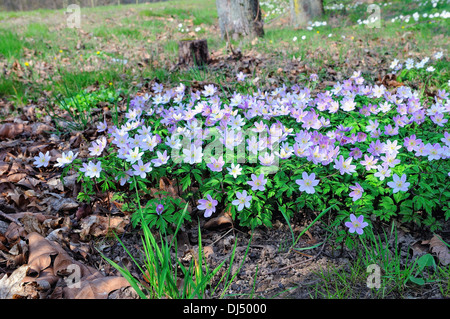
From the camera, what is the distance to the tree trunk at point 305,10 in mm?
11070

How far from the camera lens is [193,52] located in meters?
5.74

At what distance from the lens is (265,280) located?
2.05 metres

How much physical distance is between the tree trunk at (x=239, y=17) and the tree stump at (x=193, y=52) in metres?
1.96

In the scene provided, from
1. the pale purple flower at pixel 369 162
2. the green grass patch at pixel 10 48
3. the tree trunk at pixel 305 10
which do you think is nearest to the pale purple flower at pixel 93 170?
the pale purple flower at pixel 369 162

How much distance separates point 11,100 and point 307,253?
4776 mm

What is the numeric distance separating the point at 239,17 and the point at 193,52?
2270mm

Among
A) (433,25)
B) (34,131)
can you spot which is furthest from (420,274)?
(433,25)

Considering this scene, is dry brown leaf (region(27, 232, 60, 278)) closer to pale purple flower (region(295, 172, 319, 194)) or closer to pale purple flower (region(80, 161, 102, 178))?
pale purple flower (region(80, 161, 102, 178))

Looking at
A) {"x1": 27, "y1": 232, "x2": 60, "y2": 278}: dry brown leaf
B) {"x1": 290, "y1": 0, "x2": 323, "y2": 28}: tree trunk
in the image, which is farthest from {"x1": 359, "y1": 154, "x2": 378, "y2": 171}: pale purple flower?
{"x1": 290, "y1": 0, "x2": 323, "y2": 28}: tree trunk

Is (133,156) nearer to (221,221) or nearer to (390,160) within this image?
(221,221)

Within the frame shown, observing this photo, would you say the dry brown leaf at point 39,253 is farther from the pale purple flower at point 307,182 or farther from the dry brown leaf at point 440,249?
the dry brown leaf at point 440,249

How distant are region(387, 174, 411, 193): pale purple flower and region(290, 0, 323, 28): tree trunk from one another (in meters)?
9.95

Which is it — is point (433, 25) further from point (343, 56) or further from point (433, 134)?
point (433, 134)

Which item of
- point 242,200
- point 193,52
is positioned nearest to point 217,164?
point 242,200
